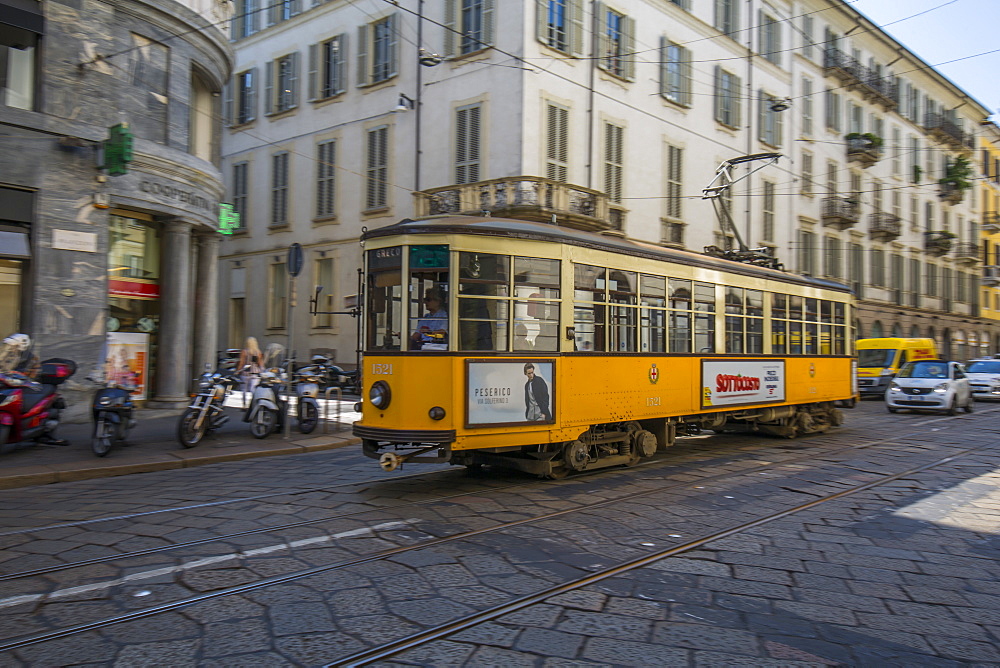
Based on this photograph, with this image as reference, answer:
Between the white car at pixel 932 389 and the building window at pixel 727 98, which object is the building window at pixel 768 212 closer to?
the building window at pixel 727 98

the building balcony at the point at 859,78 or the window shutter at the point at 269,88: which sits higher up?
the building balcony at the point at 859,78

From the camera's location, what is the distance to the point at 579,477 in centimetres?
826

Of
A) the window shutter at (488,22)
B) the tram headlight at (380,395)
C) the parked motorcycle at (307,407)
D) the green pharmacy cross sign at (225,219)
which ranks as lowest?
the parked motorcycle at (307,407)

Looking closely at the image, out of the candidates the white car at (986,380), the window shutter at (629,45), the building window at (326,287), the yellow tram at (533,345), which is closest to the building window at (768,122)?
the window shutter at (629,45)

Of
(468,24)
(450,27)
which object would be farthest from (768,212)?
(450,27)

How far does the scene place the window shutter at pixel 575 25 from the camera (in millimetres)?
19766

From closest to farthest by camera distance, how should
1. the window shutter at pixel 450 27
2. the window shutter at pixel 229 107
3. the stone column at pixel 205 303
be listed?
1. the stone column at pixel 205 303
2. the window shutter at pixel 450 27
3. the window shutter at pixel 229 107

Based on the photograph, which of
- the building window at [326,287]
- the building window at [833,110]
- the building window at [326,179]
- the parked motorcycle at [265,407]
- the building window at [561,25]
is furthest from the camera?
the building window at [833,110]

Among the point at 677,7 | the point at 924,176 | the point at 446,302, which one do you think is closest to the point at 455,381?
the point at 446,302

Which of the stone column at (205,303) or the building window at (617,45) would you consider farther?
the building window at (617,45)

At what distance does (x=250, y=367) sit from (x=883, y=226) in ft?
111

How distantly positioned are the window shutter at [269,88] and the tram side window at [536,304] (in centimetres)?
2061

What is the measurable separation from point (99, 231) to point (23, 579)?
9.16 meters

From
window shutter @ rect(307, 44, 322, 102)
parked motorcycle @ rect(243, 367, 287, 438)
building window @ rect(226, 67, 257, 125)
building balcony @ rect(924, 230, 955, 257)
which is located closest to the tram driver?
parked motorcycle @ rect(243, 367, 287, 438)
